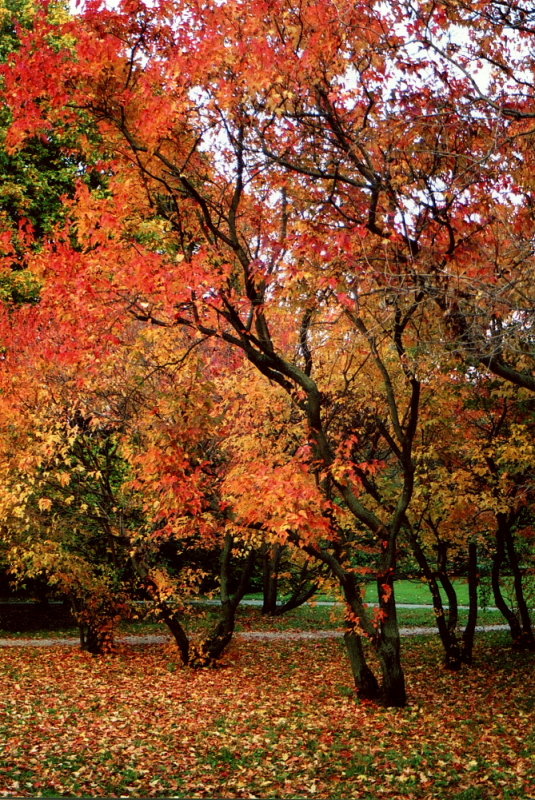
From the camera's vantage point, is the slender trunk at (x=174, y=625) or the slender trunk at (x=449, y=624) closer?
the slender trunk at (x=449, y=624)

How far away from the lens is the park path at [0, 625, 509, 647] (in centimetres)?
2083

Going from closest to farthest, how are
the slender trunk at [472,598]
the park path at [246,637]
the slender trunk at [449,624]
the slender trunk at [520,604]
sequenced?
the slender trunk at [449,624], the slender trunk at [472,598], the slender trunk at [520,604], the park path at [246,637]

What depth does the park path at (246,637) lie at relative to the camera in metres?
20.8

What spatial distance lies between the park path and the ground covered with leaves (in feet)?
10.4

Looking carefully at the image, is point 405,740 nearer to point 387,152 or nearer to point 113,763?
point 113,763

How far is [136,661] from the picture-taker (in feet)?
57.8

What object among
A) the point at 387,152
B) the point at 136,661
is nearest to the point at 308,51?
the point at 387,152

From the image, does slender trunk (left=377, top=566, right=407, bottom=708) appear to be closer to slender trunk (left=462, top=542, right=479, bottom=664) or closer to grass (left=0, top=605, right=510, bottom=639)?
slender trunk (left=462, top=542, right=479, bottom=664)

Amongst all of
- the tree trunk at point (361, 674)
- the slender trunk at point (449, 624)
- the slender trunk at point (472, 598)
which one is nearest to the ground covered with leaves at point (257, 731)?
the tree trunk at point (361, 674)

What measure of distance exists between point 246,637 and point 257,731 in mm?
11312

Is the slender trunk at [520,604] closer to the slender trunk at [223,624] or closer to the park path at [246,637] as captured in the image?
the park path at [246,637]

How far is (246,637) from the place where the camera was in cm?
2206

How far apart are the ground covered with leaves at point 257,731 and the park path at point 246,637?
125 inches

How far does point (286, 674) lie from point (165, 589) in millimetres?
3234
